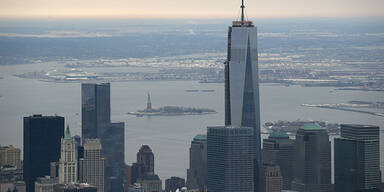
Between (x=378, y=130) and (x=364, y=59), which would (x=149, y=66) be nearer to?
(x=364, y=59)

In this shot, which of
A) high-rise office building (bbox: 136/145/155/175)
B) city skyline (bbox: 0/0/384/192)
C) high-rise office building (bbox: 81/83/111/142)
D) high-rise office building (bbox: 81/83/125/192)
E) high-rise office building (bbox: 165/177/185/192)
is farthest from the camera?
high-rise office building (bbox: 81/83/111/142)

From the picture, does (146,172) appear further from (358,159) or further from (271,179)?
(358,159)

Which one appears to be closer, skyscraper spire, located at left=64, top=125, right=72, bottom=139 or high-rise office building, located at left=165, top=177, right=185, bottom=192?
high-rise office building, located at left=165, top=177, right=185, bottom=192

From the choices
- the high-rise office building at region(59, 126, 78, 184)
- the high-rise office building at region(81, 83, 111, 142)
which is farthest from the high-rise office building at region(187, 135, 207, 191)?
the high-rise office building at region(81, 83, 111, 142)

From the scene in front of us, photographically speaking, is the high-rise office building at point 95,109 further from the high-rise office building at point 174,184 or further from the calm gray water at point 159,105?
the high-rise office building at point 174,184

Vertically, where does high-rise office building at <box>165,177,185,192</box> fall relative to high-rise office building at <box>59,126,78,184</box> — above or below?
below

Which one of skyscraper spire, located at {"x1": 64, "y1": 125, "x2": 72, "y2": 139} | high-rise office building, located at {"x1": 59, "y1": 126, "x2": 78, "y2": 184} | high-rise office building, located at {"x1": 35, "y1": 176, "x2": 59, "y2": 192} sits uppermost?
skyscraper spire, located at {"x1": 64, "y1": 125, "x2": 72, "y2": 139}

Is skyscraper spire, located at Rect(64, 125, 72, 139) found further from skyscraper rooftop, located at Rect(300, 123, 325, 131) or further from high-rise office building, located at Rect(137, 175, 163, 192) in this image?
skyscraper rooftop, located at Rect(300, 123, 325, 131)
